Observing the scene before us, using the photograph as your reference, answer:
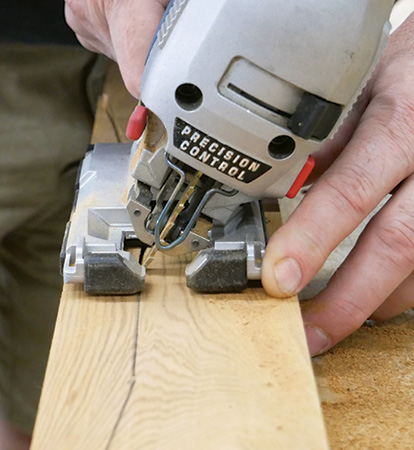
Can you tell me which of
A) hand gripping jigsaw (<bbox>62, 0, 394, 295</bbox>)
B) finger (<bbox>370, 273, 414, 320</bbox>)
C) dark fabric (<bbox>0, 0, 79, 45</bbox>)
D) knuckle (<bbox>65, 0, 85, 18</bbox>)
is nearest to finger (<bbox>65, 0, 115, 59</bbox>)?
knuckle (<bbox>65, 0, 85, 18</bbox>)

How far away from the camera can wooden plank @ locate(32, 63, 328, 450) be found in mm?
894

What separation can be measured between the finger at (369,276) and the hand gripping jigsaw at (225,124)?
18cm

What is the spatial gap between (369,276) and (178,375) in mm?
453

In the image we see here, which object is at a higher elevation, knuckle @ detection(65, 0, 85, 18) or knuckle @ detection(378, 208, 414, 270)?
knuckle @ detection(378, 208, 414, 270)

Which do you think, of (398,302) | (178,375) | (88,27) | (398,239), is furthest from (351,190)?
(88,27)

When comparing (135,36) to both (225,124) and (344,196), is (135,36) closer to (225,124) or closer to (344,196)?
(225,124)

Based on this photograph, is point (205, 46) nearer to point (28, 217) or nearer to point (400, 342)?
point (400, 342)

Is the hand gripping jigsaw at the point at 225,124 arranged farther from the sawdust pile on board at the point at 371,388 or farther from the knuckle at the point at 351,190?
the sawdust pile on board at the point at 371,388

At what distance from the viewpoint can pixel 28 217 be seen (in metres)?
2.37

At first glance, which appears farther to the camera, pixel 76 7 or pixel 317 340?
pixel 76 7

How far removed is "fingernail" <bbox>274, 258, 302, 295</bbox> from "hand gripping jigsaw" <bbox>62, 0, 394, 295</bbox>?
0.13 ft

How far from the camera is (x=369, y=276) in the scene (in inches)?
50.6

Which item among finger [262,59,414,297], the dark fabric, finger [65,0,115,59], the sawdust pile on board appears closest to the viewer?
the sawdust pile on board

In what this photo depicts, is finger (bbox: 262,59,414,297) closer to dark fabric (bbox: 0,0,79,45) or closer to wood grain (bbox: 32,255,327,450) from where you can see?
wood grain (bbox: 32,255,327,450)
